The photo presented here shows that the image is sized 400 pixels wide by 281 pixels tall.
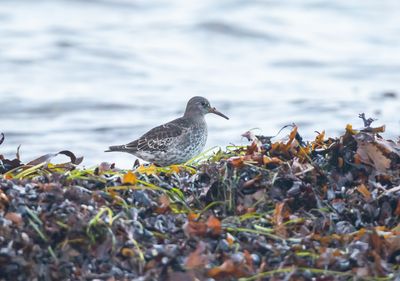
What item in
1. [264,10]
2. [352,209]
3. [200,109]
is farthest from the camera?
[264,10]

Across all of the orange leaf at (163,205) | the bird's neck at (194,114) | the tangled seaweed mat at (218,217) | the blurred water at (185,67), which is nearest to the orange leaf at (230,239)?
the tangled seaweed mat at (218,217)

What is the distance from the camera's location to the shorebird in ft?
22.1

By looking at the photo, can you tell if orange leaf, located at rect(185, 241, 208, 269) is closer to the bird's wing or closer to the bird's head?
the bird's wing

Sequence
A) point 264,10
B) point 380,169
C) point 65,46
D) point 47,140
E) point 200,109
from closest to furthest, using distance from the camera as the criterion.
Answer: point 380,169 → point 200,109 → point 47,140 → point 65,46 → point 264,10

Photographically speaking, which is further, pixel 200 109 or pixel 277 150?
pixel 200 109

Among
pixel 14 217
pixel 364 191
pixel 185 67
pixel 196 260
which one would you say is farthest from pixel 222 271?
pixel 185 67

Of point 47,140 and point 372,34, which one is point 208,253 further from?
point 372,34

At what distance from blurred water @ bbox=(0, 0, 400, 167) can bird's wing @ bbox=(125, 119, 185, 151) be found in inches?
59.0

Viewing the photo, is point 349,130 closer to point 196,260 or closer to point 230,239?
point 230,239

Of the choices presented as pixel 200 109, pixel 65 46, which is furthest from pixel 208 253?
pixel 65 46

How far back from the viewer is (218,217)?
4.30 metres

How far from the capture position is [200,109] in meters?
7.37

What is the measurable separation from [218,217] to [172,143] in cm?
245

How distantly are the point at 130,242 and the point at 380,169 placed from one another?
140 centimetres
